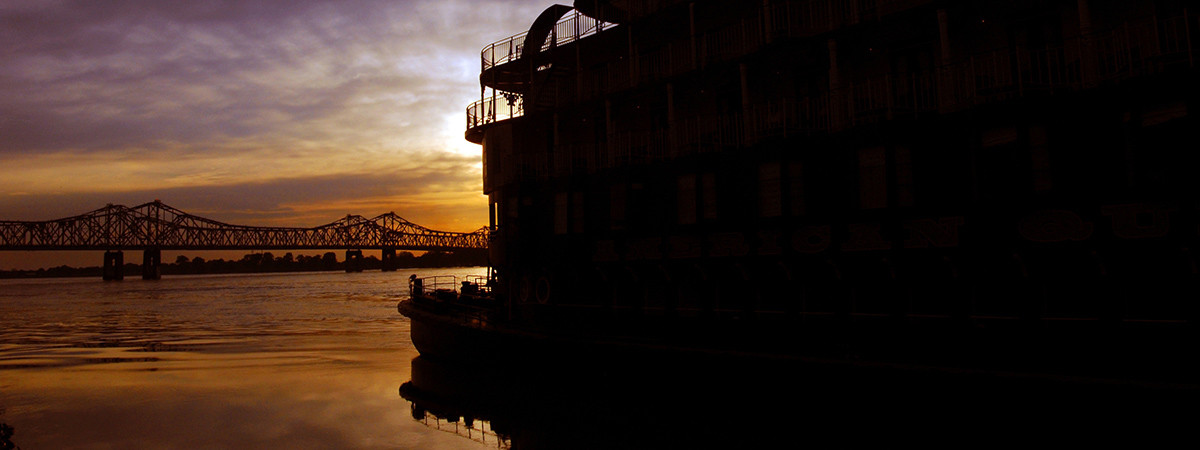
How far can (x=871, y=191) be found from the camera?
1367 centimetres

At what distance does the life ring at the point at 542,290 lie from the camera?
792 inches

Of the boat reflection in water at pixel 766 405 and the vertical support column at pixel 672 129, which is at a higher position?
the vertical support column at pixel 672 129

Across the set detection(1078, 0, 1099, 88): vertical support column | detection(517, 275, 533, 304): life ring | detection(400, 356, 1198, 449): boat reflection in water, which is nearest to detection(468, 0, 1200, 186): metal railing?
detection(1078, 0, 1099, 88): vertical support column

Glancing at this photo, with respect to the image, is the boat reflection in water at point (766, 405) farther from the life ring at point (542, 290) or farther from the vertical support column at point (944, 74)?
the vertical support column at point (944, 74)

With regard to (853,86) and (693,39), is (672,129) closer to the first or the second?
(693,39)

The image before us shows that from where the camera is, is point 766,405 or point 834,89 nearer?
point 766,405

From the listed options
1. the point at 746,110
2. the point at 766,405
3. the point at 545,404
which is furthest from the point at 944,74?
the point at 545,404

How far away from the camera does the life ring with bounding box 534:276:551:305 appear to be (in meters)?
20.1

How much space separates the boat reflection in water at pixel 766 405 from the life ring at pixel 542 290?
2.45 meters

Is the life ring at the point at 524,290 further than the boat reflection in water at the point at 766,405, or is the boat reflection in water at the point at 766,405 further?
the life ring at the point at 524,290

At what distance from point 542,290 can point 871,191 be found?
977 centimetres

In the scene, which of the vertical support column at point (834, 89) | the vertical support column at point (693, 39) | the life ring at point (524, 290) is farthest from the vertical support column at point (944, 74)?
the life ring at point (524, 290)

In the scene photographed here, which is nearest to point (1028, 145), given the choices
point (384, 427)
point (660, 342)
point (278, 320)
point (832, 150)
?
point (832, 150)

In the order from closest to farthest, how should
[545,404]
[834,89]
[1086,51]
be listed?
[1086,51]
[834,89]
[545,404]
